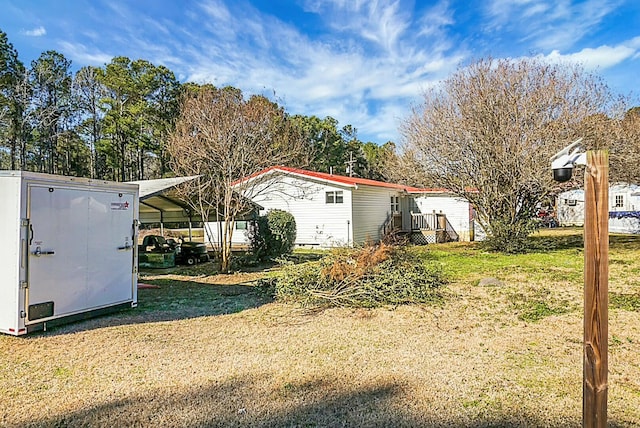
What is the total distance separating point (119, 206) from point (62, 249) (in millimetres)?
1120

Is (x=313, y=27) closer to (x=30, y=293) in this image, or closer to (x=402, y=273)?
(x=402, y=273)

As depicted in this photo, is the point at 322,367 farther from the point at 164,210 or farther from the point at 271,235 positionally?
the point at 164,210

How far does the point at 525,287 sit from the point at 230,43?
1283 cm

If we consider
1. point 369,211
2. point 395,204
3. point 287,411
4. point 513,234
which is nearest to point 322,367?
point 287,411

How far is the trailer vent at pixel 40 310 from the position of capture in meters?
5.27

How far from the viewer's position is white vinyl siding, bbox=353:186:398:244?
18.1 m

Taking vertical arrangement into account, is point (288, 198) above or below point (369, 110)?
below

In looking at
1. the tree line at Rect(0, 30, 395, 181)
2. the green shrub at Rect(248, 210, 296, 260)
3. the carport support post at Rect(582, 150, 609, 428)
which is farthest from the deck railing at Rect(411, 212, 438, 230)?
the carport support post at Rect(582, 150, 609, 428)

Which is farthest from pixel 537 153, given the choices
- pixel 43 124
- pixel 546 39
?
pixel 43 124

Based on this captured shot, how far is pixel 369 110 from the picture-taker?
26828 mm

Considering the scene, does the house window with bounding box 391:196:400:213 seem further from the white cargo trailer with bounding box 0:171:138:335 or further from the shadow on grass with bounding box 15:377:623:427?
the shadow on grass with bounding box 15:377:623:427

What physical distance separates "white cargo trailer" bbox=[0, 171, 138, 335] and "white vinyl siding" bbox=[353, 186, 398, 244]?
38.5 feet

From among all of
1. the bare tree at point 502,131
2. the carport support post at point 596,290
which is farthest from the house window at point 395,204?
the carport support post at point 596,290

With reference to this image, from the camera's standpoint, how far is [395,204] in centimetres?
2223
